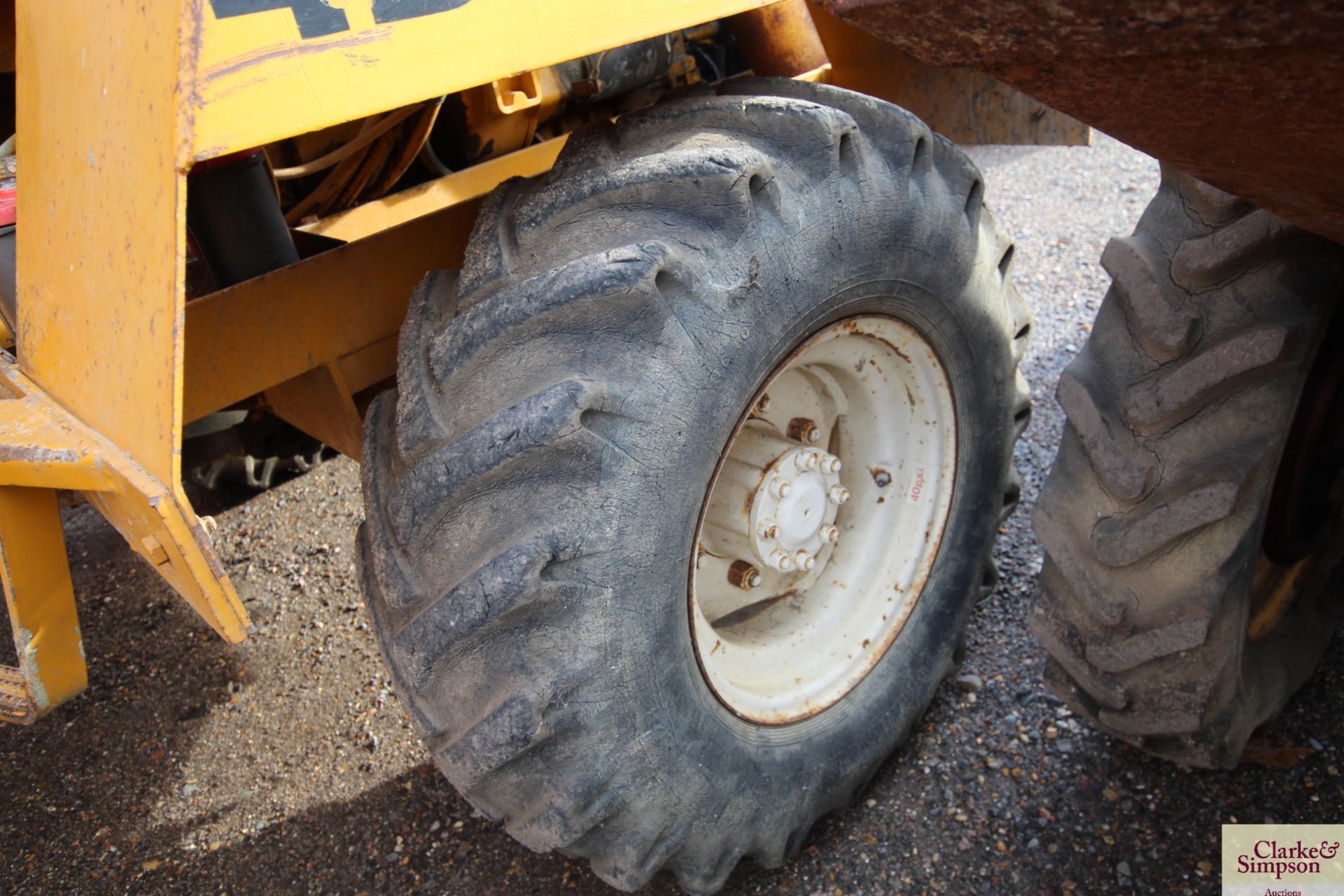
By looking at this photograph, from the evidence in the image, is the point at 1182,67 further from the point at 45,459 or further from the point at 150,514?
the point at 45,459

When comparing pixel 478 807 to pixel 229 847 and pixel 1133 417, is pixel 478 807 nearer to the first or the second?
pixel 229 847

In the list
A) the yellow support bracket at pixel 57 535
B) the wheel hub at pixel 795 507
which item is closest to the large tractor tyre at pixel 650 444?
the wheel hub at pixel 795 507

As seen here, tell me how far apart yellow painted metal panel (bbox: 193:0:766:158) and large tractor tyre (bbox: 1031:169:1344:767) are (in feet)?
2.88

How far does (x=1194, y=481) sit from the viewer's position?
1.46 metres

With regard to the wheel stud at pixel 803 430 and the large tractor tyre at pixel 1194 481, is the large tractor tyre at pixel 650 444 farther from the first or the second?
the large tractor tyre at pixel 1194 481

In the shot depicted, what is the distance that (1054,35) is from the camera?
0.77m

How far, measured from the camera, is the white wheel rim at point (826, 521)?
171 centimetres

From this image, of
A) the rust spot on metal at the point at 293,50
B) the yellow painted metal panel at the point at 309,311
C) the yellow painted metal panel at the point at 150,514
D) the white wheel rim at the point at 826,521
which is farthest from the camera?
the white wheel rim at the point at 826,521

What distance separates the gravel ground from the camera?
1.75 m

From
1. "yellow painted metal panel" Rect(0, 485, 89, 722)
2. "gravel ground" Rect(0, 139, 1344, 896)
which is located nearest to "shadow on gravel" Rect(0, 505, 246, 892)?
"gravel ground" Rect(0, 139, 1344, 896)

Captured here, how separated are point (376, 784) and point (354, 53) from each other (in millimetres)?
1498

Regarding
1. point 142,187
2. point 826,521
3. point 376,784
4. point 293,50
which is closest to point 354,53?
point 293,50

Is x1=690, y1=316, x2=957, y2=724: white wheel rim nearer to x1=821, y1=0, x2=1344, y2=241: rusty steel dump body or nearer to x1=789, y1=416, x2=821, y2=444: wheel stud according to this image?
x1=789, y1=416, x2=821, y2=444: wheel stud

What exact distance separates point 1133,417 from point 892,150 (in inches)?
21.2
